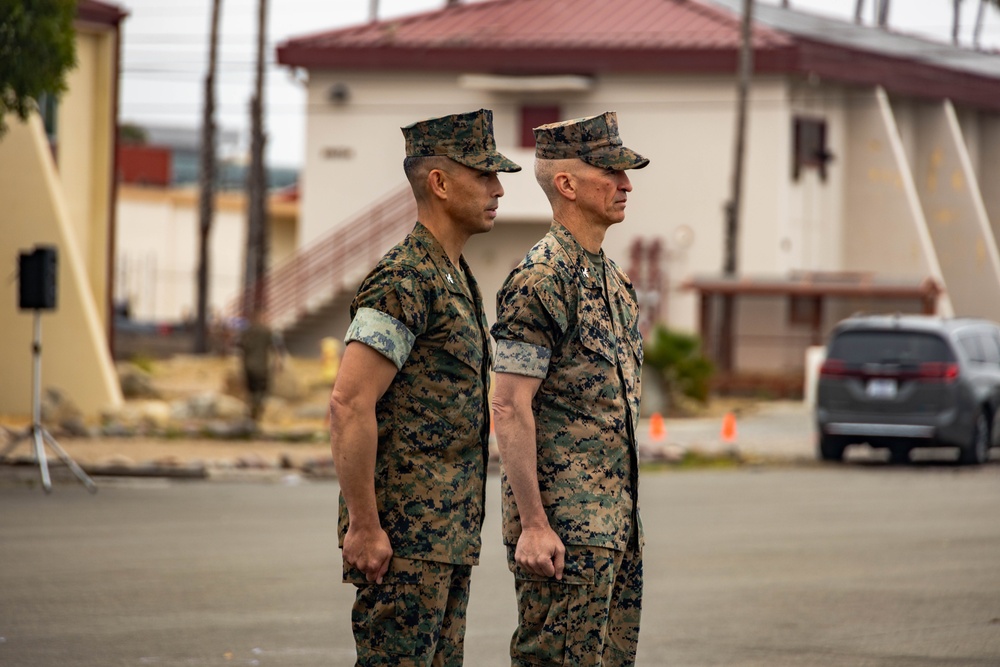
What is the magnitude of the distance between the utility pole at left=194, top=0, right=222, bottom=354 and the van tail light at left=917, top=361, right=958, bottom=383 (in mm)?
26711

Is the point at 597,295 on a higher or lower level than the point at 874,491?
higher

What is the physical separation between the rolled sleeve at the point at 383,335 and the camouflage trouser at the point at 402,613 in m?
0.65

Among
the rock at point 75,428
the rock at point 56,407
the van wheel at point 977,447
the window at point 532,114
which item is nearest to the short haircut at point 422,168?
the van wheel at point 977,447

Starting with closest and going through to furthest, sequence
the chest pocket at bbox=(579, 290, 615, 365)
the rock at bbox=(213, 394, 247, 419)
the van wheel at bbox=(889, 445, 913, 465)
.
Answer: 1. the chest pocket at bbox=(579, 290, 615, 365)
2. the van wheel at bbox=(889, 445, 913, 465)
3. the rock at bbox=(213, 394, 247, 419)

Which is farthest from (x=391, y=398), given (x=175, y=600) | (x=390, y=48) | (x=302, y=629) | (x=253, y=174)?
(x=253, y=174)

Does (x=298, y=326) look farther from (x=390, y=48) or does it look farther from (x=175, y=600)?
(x=175, y=600)

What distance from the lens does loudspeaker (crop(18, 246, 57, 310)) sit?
1612 centimetres

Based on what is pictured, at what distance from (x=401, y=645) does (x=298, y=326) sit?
35467mm

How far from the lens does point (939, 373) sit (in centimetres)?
1952

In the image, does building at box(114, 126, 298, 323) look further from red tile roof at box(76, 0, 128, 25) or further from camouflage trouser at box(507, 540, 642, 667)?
camouflage trouser at box(507, 540, 642, 667)

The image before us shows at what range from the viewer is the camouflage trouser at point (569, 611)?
535 cm

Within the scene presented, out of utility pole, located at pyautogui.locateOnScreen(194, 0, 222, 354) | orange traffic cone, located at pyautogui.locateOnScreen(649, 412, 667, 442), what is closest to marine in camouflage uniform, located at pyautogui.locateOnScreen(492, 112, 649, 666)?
orange traffic cone, located at pyautogui.locateOnScreen(649, 412, 667, 442)

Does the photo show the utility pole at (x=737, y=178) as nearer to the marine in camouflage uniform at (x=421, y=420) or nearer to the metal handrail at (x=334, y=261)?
the metal handrail at (x=334, y=261)

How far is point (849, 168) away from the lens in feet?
131
